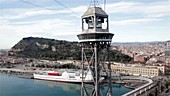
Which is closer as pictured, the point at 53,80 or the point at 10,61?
the point at 53,80

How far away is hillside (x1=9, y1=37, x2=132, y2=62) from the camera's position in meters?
47.5

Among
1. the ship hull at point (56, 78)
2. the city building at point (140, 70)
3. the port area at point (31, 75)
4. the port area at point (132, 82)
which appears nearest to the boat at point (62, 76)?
the ship hull at point (56, 78)

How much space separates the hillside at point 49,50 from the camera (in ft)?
156

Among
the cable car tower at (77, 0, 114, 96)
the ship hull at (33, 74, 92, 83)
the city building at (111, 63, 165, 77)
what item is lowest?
the ship hull at (33, 74, 92, 83)

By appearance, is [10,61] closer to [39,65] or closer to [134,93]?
[39,65]

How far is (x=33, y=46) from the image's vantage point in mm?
64312

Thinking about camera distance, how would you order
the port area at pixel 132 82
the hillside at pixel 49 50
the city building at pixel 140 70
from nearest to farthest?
the port area at pixel 132 82 < the city building at pixel 140 70 < the hillside at pixel 49 50

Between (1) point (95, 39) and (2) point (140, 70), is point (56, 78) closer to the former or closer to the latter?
(2) point (140, 70)

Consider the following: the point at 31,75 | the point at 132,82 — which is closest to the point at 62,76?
the point at 31,75

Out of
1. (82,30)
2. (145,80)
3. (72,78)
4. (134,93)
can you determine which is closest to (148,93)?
(134,93)

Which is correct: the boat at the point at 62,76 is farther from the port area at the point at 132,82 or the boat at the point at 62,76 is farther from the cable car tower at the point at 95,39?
the cable car tower at the point at 95,39

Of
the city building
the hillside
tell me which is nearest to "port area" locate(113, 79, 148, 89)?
the city building

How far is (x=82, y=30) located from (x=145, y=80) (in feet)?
65.4

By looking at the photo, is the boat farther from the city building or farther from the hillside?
the hillside
